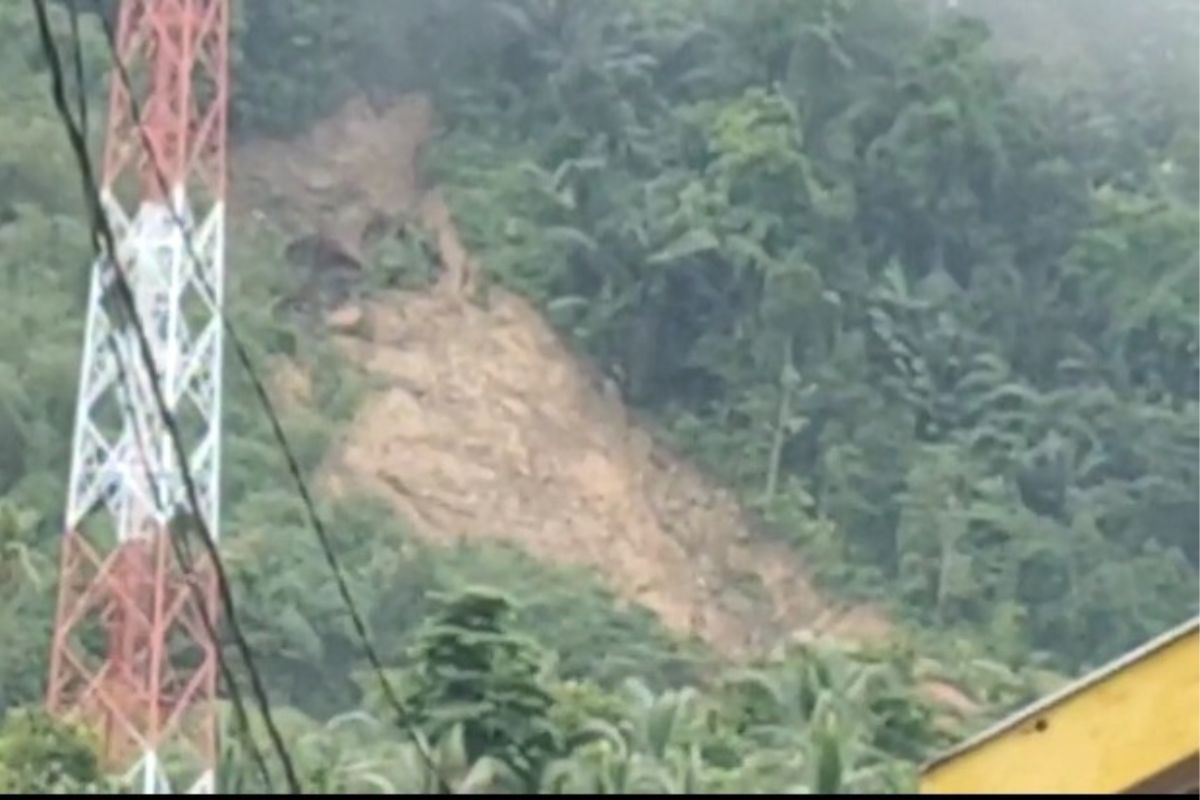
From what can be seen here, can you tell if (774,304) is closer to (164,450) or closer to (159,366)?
(159,366)

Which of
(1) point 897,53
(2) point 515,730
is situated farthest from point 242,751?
(1) point 897,53

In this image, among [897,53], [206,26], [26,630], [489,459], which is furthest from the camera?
[897,53]

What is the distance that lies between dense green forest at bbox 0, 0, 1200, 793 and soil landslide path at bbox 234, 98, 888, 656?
30 cm

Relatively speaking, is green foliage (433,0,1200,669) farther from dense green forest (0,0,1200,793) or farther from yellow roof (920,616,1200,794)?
yellow roof (920,616,1200,794)

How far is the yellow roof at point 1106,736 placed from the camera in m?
3.13

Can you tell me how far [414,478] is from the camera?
979 inches

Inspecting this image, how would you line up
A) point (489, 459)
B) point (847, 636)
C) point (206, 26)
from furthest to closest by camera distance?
point (489, 459)
point (847, 636)
point (206, 26)

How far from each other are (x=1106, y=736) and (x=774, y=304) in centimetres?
2247

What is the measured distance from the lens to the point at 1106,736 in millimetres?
3150

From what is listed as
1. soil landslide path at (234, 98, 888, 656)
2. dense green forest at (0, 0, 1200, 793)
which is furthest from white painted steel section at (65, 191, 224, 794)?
soil landslide path at (234, 98, 888, 656)

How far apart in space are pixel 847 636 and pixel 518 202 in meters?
5.94

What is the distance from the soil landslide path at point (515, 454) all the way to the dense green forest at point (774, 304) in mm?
301

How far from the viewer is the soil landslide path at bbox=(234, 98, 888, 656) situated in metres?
24.5

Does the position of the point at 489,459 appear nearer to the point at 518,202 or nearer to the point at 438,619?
the point at 518,202
